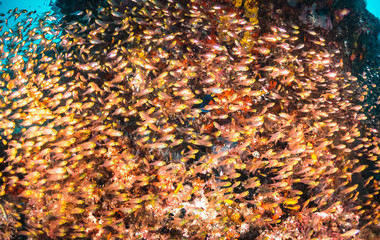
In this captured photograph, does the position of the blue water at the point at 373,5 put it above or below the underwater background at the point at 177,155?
above

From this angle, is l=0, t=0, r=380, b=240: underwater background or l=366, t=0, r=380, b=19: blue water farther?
l=366, t=0, r=380, b=19: blue water

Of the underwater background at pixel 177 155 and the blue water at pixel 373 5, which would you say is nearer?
the underwater background at pixel 177 155

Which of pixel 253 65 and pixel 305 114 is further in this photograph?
pixel 253 65

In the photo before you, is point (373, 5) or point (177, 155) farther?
point (373, 5)

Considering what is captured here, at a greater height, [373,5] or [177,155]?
[373,5]

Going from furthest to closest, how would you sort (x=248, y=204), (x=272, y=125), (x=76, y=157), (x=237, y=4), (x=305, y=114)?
(x=237, y=4) → (x=305, y=114) → (x=272, y=125) → (x=248, y=204) → (x=76, y=157)

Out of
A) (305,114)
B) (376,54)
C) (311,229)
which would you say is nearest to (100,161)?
(311,229)

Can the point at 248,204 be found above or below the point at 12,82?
below

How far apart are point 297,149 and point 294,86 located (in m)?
2.64

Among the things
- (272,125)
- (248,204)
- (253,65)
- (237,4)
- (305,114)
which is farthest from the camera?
(237,4)

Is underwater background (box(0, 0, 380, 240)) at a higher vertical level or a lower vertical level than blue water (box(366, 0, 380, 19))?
lower

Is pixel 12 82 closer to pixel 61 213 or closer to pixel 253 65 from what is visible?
pixel 61 213

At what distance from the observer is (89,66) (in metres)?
5.00

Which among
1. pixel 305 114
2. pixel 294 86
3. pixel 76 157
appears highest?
pixel 294 86
